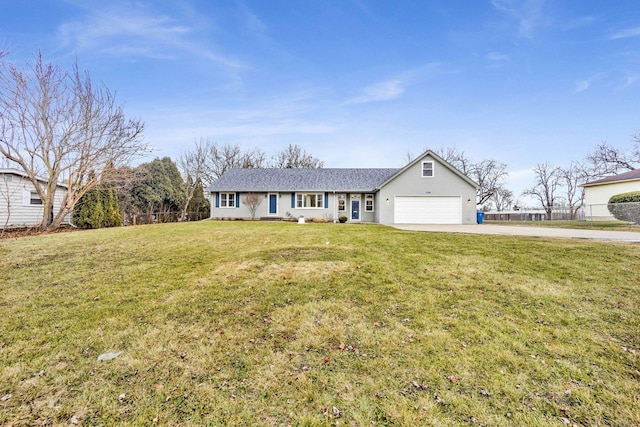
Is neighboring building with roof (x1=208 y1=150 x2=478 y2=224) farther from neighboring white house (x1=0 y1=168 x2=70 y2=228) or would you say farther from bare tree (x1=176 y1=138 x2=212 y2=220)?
neighboring white house (x1=0 y1=168 x2=70 y2=228)

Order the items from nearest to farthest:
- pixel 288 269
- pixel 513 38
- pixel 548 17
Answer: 1. pixel 288 269
2. pixel 548 17
3. pixel 513 38

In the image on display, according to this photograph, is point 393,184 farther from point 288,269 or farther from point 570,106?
point 288,269

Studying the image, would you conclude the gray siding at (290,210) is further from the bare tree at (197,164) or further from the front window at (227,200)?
the bare tree at (197,164)

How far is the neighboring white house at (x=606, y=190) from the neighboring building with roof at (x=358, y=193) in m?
10.6

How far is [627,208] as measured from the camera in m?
18.0

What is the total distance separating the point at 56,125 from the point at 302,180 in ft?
51.8

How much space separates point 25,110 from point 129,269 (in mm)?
13181

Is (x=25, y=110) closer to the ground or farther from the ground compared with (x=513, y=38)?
closer to the ground

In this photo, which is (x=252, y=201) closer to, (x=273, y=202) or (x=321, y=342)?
(x=273, y=202)

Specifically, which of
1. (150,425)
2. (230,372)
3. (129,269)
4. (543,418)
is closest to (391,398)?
(543,418)

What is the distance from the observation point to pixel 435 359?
308 cm

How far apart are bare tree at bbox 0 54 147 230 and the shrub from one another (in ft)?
101

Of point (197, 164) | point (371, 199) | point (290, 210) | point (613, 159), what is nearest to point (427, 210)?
point (371, 199)

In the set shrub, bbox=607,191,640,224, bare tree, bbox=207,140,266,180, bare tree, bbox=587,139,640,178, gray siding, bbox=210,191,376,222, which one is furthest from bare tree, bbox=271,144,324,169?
bare tree, bbox=587,139,640,178
